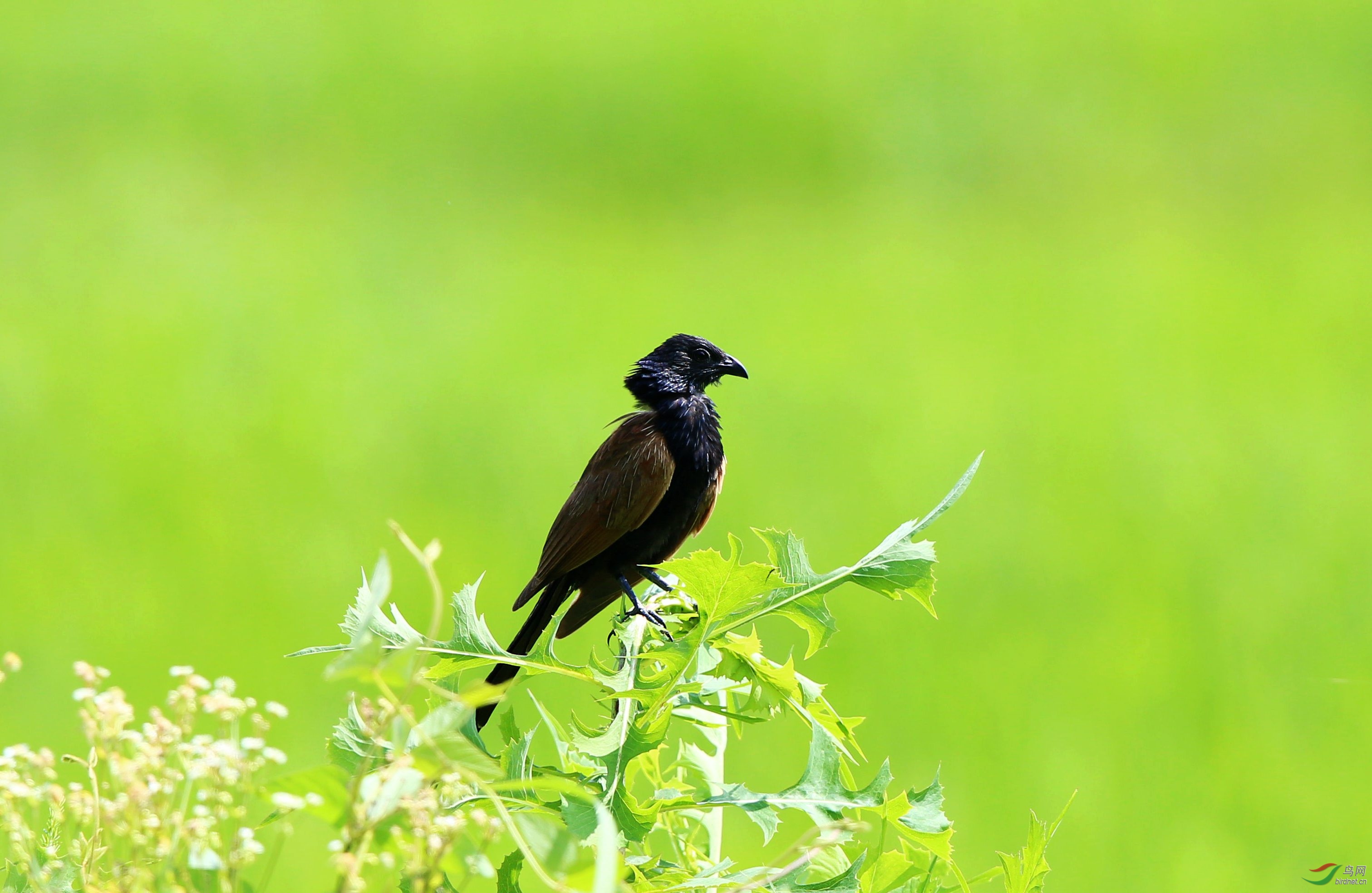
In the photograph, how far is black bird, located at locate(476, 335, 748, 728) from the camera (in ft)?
5.87

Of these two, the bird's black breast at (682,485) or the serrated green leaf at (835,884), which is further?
the bird's black breast at (682,485)

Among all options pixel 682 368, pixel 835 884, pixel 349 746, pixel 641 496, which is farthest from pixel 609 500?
pixel 835 884

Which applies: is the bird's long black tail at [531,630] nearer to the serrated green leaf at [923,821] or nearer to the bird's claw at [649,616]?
Answer: the bird's claw at [649,616]

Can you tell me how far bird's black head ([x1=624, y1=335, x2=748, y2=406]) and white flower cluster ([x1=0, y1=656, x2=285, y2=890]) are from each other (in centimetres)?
116

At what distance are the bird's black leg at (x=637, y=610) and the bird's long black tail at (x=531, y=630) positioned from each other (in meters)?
0.09

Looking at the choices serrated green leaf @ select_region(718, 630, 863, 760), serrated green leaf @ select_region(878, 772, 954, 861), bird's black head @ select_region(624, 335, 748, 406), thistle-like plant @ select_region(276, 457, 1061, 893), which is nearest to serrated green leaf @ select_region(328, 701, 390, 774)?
thistle-like plant @ select_region(276, 457, 1061, 893)

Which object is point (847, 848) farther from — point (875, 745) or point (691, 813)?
point (875, 745)

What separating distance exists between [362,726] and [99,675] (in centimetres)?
24

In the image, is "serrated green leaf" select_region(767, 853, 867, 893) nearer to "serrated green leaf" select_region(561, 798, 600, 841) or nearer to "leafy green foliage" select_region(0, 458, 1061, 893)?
"leafy green foliage" select_region(0, 458, 1061, 893)

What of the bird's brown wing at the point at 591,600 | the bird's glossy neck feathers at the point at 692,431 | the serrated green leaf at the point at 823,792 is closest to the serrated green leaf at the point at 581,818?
the serrated green leaf at the point at 823,792

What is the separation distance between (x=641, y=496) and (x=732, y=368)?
0.39 metres

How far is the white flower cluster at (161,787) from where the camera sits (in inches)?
34.1

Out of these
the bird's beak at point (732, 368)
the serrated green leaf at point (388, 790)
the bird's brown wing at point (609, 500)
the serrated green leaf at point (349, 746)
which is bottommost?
the serrated green leaf at point (349, 746)

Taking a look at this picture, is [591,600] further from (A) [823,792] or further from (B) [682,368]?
(A) [823,792]
